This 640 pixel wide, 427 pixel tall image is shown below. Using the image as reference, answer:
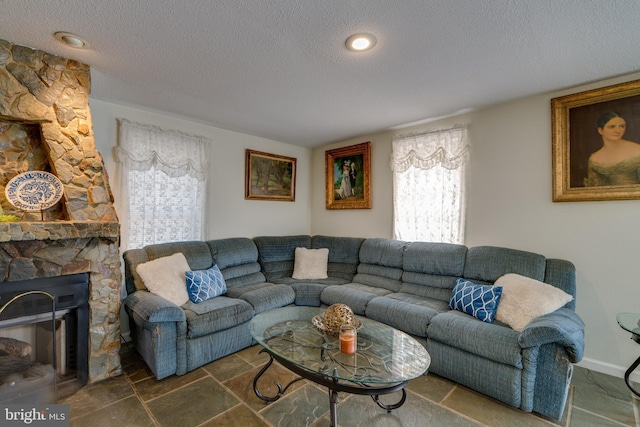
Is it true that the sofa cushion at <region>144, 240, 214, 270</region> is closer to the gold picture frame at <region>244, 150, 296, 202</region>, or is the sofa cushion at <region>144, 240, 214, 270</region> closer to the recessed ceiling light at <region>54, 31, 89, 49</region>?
the gold picture frame at <region>244, 150, 296, 202</region>

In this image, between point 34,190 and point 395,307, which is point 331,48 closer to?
point 395,307

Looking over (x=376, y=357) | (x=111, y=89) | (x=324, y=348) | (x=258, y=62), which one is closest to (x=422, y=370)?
(x=376, y=357)

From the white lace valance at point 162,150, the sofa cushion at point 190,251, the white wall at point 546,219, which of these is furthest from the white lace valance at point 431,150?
the sofa cushion at point 190,251

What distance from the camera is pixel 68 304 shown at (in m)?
2.04

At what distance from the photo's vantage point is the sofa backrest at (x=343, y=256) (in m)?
3.73

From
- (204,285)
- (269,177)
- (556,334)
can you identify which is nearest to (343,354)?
(556,334)

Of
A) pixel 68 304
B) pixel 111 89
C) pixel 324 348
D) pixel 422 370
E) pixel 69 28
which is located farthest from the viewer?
pixel 111 89

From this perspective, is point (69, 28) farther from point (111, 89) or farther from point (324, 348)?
point (324, 348)

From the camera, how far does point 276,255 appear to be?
12.4 feet

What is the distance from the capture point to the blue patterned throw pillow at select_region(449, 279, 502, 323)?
2.27 m

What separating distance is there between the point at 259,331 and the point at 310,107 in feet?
7.15

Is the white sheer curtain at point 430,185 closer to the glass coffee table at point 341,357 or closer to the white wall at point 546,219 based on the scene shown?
the white wall at point 546,219

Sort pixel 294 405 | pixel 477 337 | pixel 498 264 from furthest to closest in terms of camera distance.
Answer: pixel 498 264
pixel 477 337
pixel 294 405

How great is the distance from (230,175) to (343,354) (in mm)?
2782
